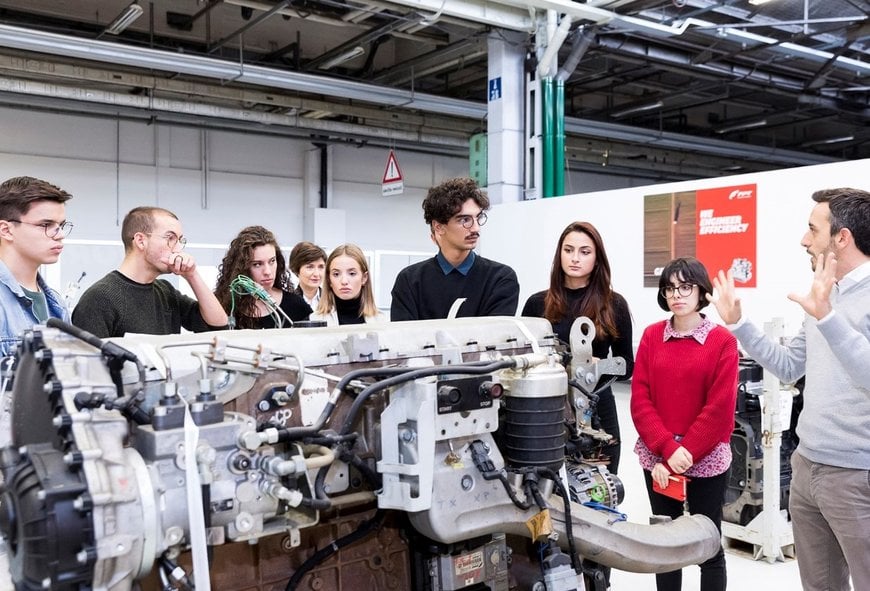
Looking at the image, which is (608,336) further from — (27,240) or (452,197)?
(27,240)

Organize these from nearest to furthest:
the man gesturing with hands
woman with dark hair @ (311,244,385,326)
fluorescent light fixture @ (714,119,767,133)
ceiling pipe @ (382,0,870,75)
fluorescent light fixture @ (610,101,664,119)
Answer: the man gesturing with hands
woman with dark hair @ (311,244,385,326)
ceiling pipe @ (382,0,870,75)
fluorescent light fixture @ (610,101,664,119)
fluorescent light fixture @ (714,119,767,133)

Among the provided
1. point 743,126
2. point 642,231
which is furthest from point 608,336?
point 743,126

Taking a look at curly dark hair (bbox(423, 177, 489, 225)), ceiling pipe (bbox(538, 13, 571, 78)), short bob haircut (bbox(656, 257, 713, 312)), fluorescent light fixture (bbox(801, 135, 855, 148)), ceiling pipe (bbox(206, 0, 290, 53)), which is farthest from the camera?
fluorescent light fixture (bbox(801, 135, 855, 148))

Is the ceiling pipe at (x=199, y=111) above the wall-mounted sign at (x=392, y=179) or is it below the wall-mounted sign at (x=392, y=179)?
above

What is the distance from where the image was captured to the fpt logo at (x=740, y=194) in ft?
16.8

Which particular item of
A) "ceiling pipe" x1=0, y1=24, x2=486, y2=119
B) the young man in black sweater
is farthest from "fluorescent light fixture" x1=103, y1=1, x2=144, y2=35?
the young man in black sweater

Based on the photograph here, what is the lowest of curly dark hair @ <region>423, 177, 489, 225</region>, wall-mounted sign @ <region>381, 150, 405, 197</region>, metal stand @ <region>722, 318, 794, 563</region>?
metal stand @ <region>722, 318, 794, 563</region>

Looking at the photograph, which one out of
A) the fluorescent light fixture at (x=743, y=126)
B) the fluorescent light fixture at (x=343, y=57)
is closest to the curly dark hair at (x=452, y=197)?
the fluorescent light fixture at (x=343, y=57)

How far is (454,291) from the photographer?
2.31m

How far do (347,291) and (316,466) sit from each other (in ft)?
6.26

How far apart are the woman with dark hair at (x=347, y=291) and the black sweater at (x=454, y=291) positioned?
78 cm

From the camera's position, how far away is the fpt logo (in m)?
5.11

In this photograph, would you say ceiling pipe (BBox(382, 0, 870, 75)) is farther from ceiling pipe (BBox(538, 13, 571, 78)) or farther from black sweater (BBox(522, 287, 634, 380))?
black sweater (BBox(522, 287, 634, 380))

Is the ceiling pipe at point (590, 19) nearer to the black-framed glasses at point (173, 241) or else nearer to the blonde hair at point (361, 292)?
the blonde hair at point (361, 292)
